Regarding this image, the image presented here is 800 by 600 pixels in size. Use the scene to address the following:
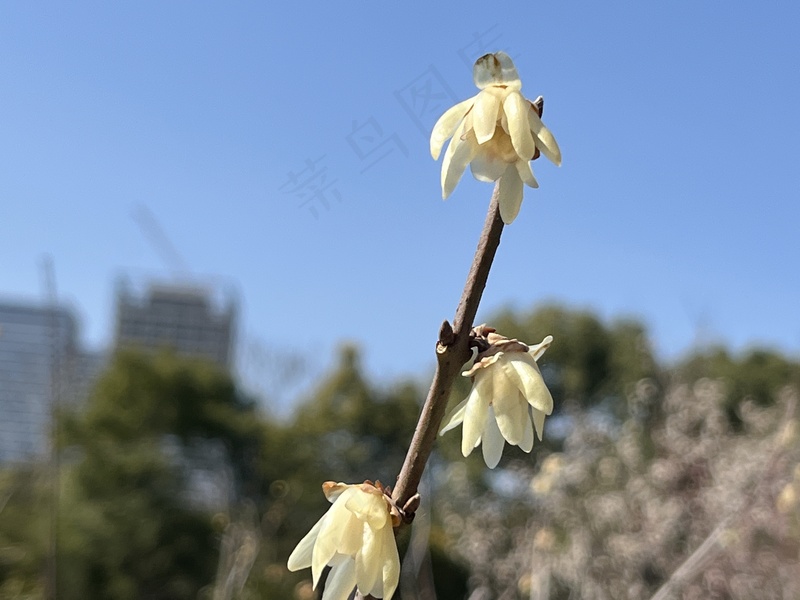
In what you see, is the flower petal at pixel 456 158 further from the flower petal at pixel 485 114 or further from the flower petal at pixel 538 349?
the flower petal at pixel 538 349

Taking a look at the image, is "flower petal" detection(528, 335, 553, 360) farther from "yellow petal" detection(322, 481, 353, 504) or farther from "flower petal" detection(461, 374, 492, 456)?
"yellow petal" detection(322, 481, 353, 504)

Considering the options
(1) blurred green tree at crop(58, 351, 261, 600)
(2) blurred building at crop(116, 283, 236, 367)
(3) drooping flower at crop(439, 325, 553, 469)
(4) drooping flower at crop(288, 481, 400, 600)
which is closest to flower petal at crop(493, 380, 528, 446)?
(3) drooping flower at crop(439, 325, 553, 469)

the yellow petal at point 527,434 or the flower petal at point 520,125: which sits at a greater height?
the flower petal at point 520,125

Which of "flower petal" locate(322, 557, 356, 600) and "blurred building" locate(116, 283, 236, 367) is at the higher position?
"blurred building" locate(116, 283, 236, 367)

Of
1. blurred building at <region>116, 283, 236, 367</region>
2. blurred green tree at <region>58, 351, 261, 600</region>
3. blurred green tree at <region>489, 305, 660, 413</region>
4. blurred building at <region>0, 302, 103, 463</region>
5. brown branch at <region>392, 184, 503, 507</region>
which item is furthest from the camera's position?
blurred building at <region>116, 283, 236, 367</region>

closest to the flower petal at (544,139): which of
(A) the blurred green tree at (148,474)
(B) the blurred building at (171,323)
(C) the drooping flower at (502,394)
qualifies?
(C) the drooping flower at (502,394)

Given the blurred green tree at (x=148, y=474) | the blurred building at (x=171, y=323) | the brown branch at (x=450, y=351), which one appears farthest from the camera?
the blurred building at (x=171, y=323)

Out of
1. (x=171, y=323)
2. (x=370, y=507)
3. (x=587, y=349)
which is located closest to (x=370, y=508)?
(x=370, y=507)

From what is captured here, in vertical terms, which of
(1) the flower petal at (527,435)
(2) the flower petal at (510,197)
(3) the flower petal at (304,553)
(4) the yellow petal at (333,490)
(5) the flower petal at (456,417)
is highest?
(2) the flower petal at (510,197)
